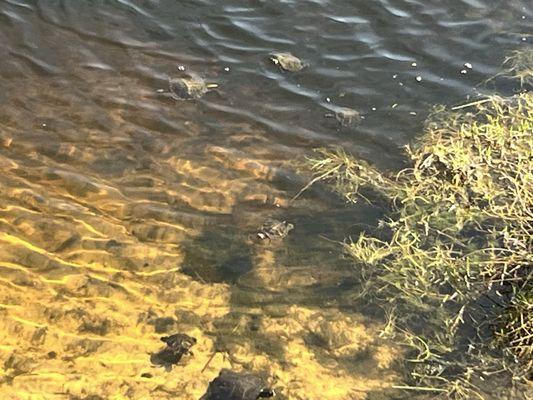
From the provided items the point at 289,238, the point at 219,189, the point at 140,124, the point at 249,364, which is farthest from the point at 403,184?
the point at 140,124

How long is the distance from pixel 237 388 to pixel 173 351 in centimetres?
72

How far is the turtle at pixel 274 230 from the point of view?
687 centimetres

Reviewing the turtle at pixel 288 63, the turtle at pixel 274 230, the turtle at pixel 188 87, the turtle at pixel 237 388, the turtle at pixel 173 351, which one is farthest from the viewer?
the turtle at pixel 288 63

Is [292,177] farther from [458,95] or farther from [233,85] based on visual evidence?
[458,95]

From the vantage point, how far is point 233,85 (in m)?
8.80

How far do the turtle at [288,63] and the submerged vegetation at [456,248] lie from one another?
1642 mm

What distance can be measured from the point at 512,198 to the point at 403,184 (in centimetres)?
112

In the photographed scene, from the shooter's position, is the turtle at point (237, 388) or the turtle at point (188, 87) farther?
the turtle at point (188, 87)

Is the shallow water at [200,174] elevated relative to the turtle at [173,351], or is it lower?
elevated

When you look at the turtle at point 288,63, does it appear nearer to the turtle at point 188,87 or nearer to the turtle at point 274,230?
the turtle at point 188,87

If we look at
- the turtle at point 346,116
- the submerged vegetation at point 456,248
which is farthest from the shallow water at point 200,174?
the submerged vegetation at point 456,248

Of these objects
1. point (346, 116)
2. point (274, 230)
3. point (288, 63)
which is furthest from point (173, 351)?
point (288, 63)

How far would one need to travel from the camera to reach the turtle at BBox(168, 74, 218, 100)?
28.1ft

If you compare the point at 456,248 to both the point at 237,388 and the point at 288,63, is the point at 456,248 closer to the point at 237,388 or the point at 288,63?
the point at 237,388
